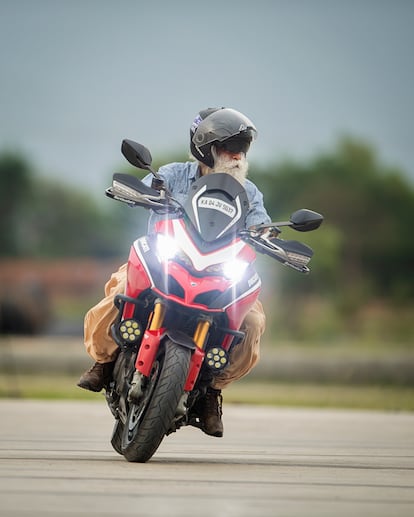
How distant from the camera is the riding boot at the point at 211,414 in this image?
8.20 meters

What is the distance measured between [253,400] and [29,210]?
3911 inches

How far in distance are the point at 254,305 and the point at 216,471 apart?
4.33 ft

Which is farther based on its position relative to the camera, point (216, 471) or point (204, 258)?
point (204, 258)

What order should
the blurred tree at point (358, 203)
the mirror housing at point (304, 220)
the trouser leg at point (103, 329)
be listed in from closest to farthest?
the mirror housing at point (304, 220) < the trouser leg at point (103, 329) < the blurred tree at point (358, 203)

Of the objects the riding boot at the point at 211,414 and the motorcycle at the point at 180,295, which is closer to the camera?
the motorcycle at the point at 180,295

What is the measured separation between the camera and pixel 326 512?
18.4 ft

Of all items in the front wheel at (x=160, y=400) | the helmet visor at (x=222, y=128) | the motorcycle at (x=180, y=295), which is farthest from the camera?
the helmet visor at (x=222, y=128)

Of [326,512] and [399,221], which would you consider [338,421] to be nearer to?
[326,512]

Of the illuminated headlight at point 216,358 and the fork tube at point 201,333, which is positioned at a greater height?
the fork tube at point 201,333

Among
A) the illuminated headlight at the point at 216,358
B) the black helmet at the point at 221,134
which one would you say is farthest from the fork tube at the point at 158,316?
the black helmet at the point at 221,134

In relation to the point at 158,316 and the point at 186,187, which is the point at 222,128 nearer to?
the point at 186,187

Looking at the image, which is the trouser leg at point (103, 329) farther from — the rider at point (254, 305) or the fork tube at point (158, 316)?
the fork tube at point (158, 316)

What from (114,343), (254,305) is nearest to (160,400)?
(114,343)

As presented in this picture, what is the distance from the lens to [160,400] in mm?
7094
